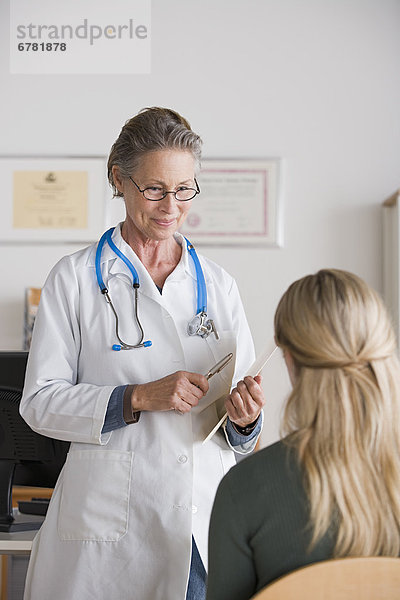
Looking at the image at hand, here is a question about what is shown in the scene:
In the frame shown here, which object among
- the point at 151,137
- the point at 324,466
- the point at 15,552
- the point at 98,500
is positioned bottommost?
the point at 15,552

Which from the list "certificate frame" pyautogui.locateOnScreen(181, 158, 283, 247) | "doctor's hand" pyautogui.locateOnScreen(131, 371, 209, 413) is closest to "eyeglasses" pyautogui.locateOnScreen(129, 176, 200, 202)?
"doctor's hand" pyautogui.locateOnScreen(131, 371, 209, 413)

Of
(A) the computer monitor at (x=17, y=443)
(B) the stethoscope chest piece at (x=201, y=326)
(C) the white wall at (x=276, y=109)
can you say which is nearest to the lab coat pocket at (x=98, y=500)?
(B) the stethoscope chest piece at (x=201, y=326)

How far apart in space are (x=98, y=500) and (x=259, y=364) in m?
0.39

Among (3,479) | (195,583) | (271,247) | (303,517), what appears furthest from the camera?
(271,247)

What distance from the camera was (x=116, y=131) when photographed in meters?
3.06

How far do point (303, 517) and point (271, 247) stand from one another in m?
2.10

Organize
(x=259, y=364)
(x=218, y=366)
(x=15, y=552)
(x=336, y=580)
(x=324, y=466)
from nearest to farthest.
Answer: (x=336, y=580)
(x=324, y=466)
(x=259, y=364)
(x=218, y=366)
(x=15, y=552)

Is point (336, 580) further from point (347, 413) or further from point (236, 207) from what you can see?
point (236, 207)

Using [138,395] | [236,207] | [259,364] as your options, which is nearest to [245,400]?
[259,364]

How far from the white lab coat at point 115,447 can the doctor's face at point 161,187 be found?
3.8 inches

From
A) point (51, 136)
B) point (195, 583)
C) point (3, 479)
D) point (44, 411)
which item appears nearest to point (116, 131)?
point (51, 136)

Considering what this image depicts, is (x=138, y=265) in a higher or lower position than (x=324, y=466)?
higher

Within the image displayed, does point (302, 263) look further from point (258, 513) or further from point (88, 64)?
point (258, 513)

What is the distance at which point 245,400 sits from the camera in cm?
136
